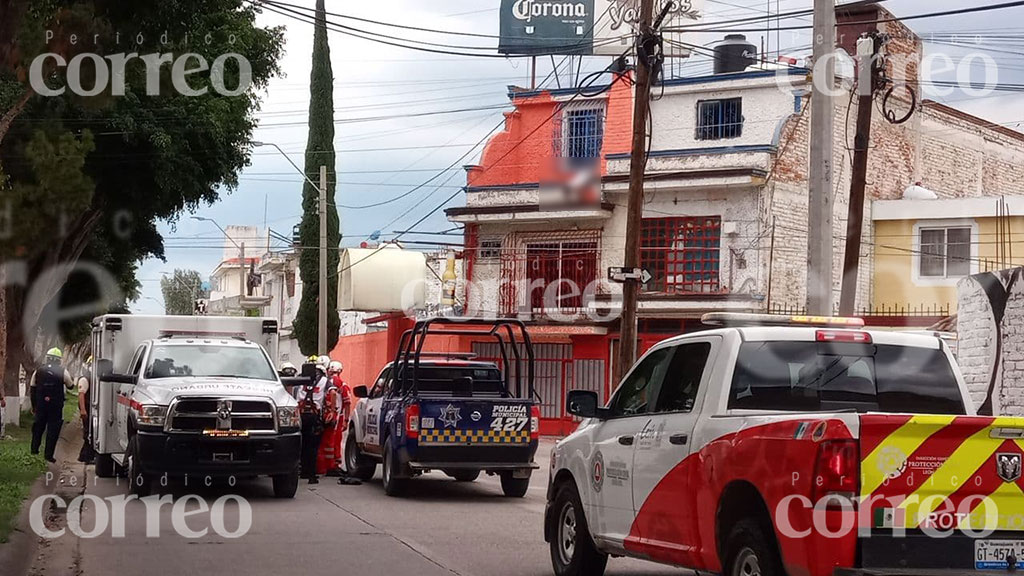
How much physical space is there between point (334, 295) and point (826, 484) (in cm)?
4040

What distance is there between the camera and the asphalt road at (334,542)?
11.8 m

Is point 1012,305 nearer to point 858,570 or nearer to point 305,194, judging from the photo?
point 858,570

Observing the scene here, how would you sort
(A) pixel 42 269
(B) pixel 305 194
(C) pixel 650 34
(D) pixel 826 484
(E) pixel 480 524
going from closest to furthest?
(D) pixel 826 484 < (E) pixel 480 524 < (C) pixel 650 34 < (A) pixel 42 269 < (B) pixel 305 194

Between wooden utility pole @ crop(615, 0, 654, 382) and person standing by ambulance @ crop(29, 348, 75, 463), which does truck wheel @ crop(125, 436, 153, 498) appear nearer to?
person standing by ambulance @ crop(29, 348, 75, 463)

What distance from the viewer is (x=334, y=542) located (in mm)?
13578

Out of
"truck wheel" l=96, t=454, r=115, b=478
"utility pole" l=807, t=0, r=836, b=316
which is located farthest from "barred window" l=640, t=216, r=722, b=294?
"truck wheel" l=96, t=454, r=115, b=478

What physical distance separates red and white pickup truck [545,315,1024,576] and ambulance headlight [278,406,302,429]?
700 cm

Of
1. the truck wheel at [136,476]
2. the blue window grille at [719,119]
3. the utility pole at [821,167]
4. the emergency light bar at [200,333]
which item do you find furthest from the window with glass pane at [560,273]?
the truck wheel at [136,476]

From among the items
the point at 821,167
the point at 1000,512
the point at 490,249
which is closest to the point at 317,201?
the point at 490,249

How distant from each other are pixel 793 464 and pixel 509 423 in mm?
11062

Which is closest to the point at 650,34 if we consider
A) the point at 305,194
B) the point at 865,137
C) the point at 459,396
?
the point at 865,137

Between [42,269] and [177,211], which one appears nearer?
[177,211]

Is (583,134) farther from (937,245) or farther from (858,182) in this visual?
(858,182)

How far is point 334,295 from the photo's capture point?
46.9 metres
